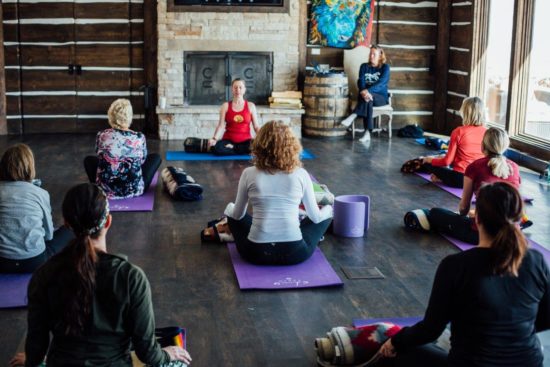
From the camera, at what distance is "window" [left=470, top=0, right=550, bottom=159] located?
926cm

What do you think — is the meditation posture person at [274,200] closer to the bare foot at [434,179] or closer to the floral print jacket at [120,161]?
the floral print jacket at [120,161]

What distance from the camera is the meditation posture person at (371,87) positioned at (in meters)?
10.9

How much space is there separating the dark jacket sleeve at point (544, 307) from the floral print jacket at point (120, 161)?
4570mm

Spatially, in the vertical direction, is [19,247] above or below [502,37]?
below

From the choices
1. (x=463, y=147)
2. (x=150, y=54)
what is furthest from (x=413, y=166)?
(x=150, y=54)

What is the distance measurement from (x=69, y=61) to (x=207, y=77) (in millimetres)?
2060

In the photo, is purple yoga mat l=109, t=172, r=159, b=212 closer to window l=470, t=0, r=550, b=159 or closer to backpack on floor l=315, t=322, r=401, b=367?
backpack on floor l=315, t=322, r=401, b=367

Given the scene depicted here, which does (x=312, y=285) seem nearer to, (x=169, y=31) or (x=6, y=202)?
(x=6, y=202)

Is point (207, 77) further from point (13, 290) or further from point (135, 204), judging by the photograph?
point (13, 290)

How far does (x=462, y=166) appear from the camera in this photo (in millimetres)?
7531

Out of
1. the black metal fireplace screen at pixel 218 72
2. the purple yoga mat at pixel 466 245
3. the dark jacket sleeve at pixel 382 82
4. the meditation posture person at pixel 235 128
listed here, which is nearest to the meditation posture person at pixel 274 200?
the purple yoga mat at pixel 466 245

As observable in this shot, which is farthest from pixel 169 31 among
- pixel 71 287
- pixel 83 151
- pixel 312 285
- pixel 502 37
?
pixel 71 287

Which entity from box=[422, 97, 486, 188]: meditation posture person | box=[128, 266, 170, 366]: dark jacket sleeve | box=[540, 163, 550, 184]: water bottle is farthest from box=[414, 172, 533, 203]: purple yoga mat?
box=[128, 266, 170, 366]: dark jacket sleeve

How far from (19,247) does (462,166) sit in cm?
450
